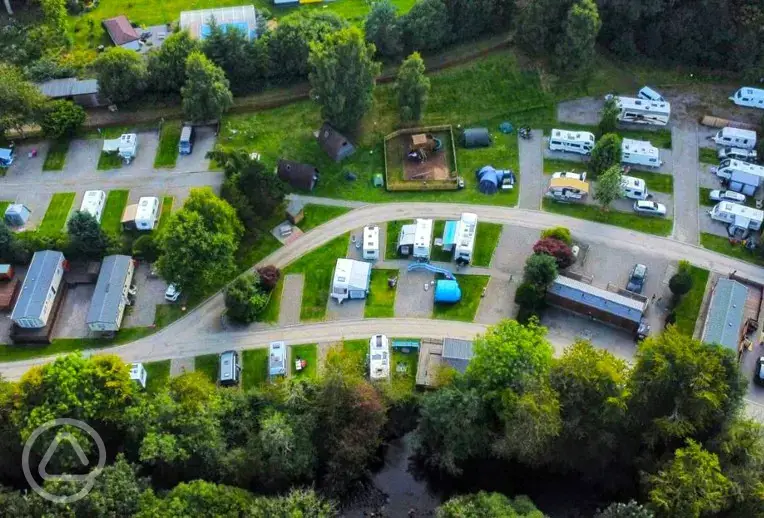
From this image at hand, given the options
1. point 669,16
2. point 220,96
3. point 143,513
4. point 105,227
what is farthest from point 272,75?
point 143,513

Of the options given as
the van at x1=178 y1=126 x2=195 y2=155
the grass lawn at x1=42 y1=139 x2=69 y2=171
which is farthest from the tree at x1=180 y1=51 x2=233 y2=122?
the grass lawn at x1=42 y1=139 x2=69 y2=171

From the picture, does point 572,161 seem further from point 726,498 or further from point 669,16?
point 726,498

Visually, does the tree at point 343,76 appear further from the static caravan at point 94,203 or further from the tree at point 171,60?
the static caravan at point 94,203

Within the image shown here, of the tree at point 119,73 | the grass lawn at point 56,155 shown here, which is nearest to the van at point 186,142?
the tree at point 119,73

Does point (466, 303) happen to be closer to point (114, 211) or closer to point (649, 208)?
point (649, 208)

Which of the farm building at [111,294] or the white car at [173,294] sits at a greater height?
the farm building at [111,294]

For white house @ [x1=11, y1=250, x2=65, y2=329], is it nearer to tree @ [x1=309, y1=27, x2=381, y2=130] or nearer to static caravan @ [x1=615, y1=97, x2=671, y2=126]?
tree @ [x1=309, y1=27, x2=381, y2=130]

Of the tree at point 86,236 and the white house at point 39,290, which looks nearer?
the white house at point 39,290
